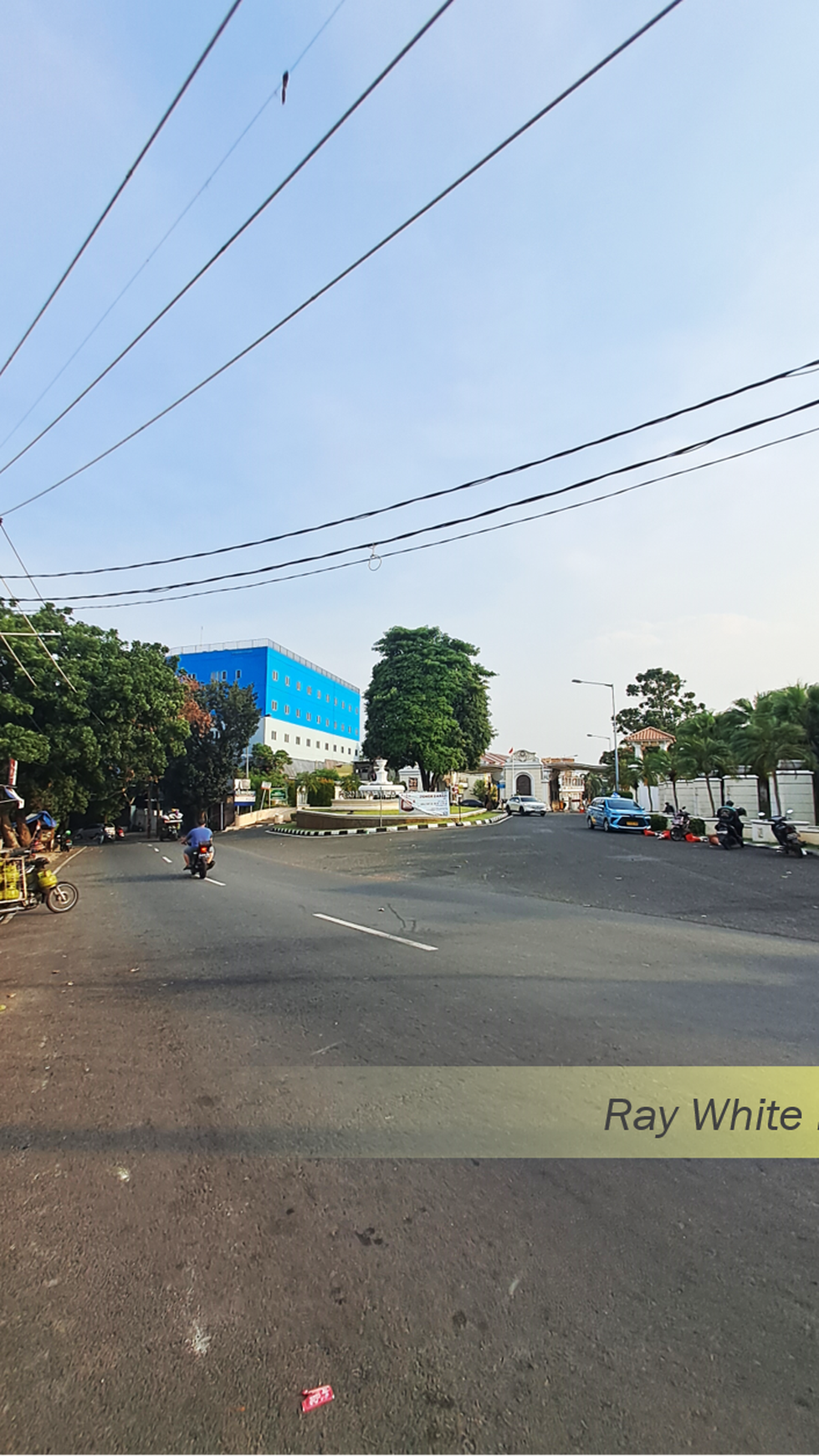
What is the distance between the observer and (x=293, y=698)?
7338 cm

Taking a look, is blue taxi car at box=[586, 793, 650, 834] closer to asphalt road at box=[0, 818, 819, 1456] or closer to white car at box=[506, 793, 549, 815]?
white car at box=[506, 793, 549, 815]

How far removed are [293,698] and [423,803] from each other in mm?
36781

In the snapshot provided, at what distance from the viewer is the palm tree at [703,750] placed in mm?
30422

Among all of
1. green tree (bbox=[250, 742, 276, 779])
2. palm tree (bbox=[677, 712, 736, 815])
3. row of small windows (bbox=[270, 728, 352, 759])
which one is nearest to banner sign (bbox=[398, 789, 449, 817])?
palm tree (bbox=[677, 712, 736, 815])

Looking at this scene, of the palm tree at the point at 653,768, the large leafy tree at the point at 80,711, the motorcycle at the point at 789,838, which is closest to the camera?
the motorcycle at the point at 789,838

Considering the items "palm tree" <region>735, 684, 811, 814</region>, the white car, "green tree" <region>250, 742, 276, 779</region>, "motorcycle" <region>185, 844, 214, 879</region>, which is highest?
"green tree" <region>250, 742, 276, 779</region>

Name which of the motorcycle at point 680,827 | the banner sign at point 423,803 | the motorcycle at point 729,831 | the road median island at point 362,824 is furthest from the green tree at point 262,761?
the motorcycle at point 729,831

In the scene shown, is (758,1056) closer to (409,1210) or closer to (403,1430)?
(409,1210)

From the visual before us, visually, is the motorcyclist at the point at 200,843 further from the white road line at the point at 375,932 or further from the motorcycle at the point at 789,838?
the motorcycle at the point at 789,838

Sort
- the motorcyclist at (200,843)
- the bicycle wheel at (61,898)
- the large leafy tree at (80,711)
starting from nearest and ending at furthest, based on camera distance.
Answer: the bicycle wheel at (61,898) < the motorcyclist at (200,843) < the large leafy tree at (80,711)

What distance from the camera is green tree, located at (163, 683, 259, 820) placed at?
43406 mm

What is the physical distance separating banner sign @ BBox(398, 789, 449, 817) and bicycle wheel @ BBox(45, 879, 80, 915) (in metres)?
26.4

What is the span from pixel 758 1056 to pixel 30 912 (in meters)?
12.4

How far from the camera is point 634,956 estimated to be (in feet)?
23.5
